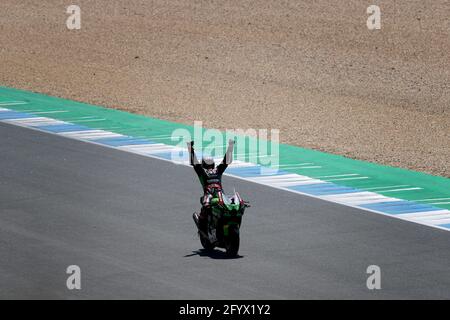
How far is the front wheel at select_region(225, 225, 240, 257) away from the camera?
717 inches

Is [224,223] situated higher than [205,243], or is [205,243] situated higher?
[224,223]

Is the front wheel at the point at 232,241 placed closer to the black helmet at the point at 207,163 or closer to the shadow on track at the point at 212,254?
the shadow on track at the point at 212,254

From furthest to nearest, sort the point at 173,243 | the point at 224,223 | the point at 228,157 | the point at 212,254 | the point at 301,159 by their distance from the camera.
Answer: the point at 301,159 → the point at 173,243 → the point at 212,254 → the point at 228,157 → the point at 224,223

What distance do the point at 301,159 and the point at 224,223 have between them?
961 centimetres

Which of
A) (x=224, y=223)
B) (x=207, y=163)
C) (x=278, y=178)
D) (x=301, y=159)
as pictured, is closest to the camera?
(x=224, y=223)

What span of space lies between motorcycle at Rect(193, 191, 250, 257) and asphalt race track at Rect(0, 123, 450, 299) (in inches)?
8.9

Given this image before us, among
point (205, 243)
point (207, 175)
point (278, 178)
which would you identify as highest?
point (278, 178)

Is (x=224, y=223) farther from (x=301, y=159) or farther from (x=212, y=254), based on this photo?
(x=301, y=159)

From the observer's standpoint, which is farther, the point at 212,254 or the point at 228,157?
the point at 212,254

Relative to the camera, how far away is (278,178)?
25.2 meters

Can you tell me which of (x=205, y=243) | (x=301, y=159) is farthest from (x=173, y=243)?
(x=301, y=159)

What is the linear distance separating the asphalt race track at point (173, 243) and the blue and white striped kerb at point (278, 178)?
1.80ft

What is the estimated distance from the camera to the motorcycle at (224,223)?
58.9ft

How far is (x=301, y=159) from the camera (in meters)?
27.5
